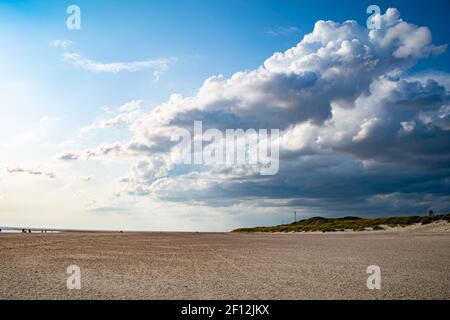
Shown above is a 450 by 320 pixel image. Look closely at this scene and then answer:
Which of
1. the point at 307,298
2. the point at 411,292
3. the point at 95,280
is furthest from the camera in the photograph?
the point at 95,280

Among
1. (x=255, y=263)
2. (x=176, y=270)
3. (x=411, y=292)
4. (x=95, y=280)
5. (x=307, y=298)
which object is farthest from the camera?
(x=255, y=263)

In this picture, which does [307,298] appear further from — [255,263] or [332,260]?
[332,260]

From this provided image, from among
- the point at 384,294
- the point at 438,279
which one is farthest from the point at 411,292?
the point at 438,279

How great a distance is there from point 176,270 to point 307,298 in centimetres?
783

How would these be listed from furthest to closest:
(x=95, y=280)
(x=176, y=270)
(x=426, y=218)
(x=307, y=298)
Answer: (x=426, y=218)
(x=176, y=270)
(x=95, y=280)
(x=307, y=298)

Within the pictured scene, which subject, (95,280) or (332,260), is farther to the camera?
(332,260)

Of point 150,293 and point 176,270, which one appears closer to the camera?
point 150,293
